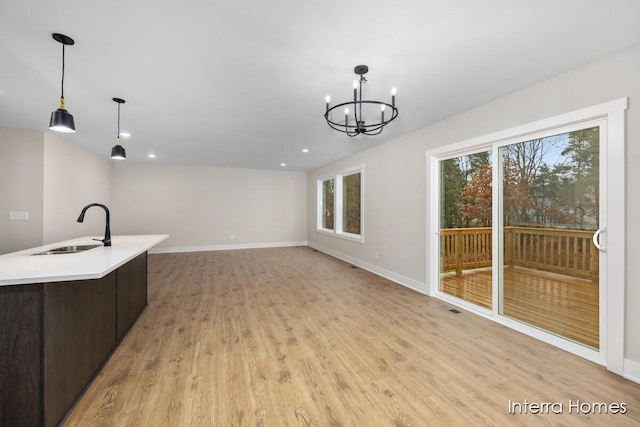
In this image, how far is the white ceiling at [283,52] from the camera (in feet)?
5.40

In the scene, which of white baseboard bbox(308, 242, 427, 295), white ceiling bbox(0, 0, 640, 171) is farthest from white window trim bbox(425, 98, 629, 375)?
white baseboard bbox(308, 242, 427, 295)

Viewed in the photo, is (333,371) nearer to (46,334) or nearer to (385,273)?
(46,334)

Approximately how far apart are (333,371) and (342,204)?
16.2 feet

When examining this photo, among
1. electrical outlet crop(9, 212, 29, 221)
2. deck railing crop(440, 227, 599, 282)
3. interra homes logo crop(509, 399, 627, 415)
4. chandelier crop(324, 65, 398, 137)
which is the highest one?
chandelier crop(324, 65, 398, 137)

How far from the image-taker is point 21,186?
406 cm

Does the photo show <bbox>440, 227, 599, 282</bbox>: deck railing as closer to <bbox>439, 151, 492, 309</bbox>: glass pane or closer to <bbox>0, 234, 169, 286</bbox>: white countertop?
<bbox>439, 151, 492, 309</bbox>: glass pane

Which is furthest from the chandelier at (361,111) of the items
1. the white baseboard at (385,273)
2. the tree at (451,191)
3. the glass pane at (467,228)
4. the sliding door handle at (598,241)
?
the white baseboard at (385,273)

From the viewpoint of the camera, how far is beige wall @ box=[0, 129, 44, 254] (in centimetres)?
401

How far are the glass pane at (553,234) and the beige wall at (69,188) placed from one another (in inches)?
249

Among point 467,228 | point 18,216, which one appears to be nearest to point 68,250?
point 18,216

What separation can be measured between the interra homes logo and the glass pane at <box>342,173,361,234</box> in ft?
14.2

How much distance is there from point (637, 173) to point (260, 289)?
4146 mm

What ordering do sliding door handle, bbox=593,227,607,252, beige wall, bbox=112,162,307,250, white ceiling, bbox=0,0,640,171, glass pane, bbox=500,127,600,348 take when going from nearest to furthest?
white ceiling, bbox=0,0,640,171 < sliding door handle, bbox=593,227,607,252 < glass pane, bbox=500,127,600,348 < beige wall, bbox=112,162,307,250

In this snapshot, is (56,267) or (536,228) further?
(536,228)
